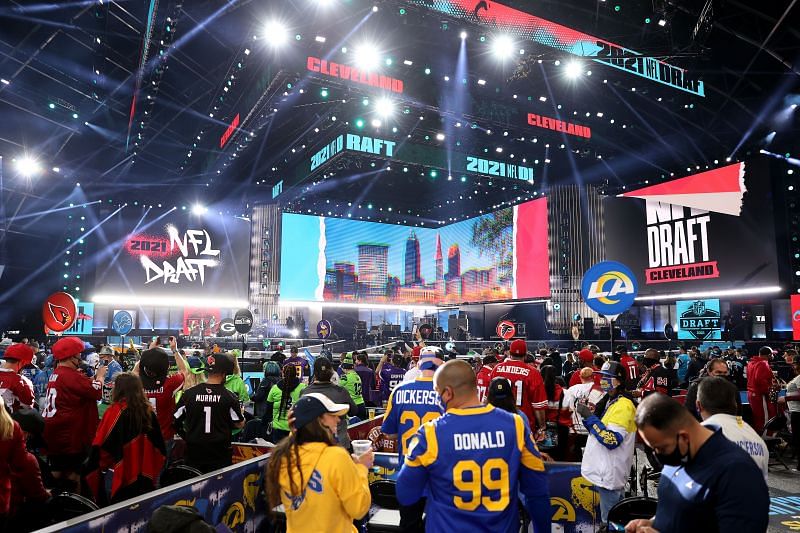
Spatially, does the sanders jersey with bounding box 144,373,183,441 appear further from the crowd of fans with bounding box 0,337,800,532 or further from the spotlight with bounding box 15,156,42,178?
the spotlight with bounding box 15,156,42,178

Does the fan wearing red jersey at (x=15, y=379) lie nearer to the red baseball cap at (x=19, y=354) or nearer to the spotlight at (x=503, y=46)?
the red baseball cap at (x=19, y=354)

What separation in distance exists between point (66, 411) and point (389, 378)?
20.4 ft

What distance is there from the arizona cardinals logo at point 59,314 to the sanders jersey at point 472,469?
804cm

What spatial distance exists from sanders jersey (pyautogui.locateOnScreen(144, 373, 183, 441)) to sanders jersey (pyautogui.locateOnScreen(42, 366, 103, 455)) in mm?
511

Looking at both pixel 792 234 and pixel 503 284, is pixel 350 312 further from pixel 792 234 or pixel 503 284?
pixel 792 234

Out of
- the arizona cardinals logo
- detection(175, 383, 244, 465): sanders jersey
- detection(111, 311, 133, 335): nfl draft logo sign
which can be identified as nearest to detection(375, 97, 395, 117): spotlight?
detection(111, 311, 133, 335): nfl draft logo sign

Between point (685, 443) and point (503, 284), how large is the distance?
27523 millimetres

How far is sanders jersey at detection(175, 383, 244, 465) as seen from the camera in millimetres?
4500

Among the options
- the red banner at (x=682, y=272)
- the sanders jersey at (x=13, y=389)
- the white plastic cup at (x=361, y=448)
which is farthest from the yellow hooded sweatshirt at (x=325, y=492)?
the red banner at (x=682, y=272)

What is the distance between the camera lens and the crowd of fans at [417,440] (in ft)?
6.82

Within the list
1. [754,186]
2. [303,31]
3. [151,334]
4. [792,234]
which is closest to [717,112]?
[754,186]

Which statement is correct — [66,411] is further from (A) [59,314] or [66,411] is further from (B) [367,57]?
(B) [367,57]

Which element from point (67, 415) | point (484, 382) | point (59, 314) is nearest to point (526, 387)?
point (484, 382)

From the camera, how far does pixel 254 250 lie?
1140 inches
